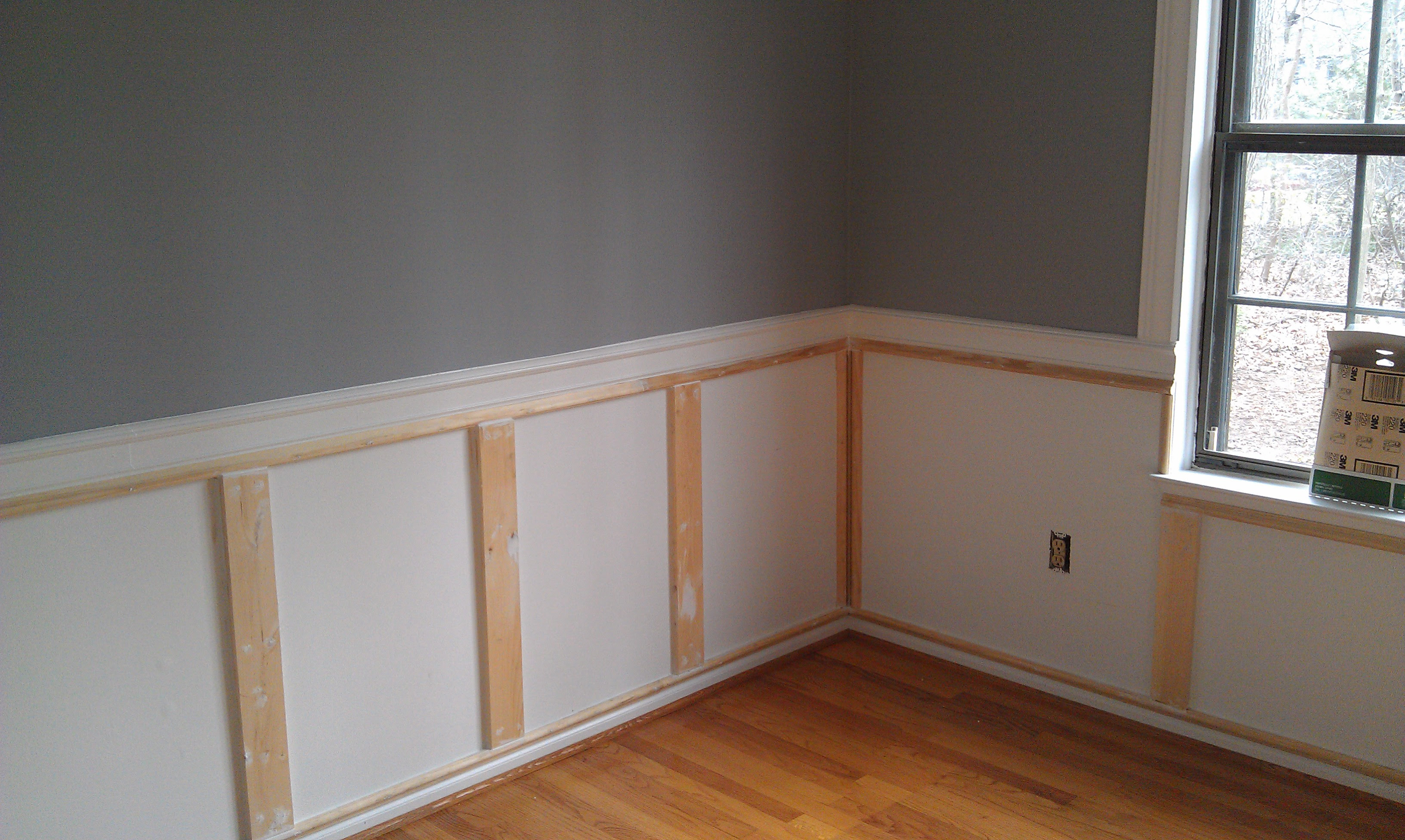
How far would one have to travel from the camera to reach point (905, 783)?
3.20 meters

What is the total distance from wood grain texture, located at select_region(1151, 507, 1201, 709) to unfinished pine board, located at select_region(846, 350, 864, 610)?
1037mm

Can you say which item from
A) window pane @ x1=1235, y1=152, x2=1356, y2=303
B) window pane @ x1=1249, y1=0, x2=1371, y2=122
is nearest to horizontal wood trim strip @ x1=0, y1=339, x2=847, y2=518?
window pane @ x1=1235, y1=152, x2=1356, y2=303

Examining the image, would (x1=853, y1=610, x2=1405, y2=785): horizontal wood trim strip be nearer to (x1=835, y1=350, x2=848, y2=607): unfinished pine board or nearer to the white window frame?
(x1=835, y1=350, x2=848, y2=607): unfinished pine board

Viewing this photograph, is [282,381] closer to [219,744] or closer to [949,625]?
[219,744]

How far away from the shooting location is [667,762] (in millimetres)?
3334

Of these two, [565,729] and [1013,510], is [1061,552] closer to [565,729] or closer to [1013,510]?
[1013,510]

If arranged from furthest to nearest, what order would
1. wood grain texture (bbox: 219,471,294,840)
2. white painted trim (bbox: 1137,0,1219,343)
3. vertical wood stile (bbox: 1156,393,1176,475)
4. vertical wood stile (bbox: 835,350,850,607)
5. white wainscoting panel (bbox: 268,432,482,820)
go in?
vertical wood stile (bbox: 835,350,850,607) → vertical wood stile (bbox: 1156,393,1176,475) → white painted trim (bbox: 1137,0,1219,343) → white wainscoting panel (bbox: 268,432,482,820) → wood grain texture (bbox: 219,471,294,840)

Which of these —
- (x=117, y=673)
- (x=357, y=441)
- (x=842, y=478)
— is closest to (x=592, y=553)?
(x=357, y=441)

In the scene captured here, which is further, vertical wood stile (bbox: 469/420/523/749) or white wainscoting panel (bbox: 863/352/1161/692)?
white wainscoting panel (bbox: 863/352/1161/692)

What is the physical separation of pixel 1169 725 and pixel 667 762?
1432 millimetres

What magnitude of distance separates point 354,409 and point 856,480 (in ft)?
6.14

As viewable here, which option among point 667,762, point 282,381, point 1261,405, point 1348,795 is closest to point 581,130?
point 282,381

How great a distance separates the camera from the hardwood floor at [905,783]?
9.78 feet

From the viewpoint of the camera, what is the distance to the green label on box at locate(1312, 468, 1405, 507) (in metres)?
3.00
